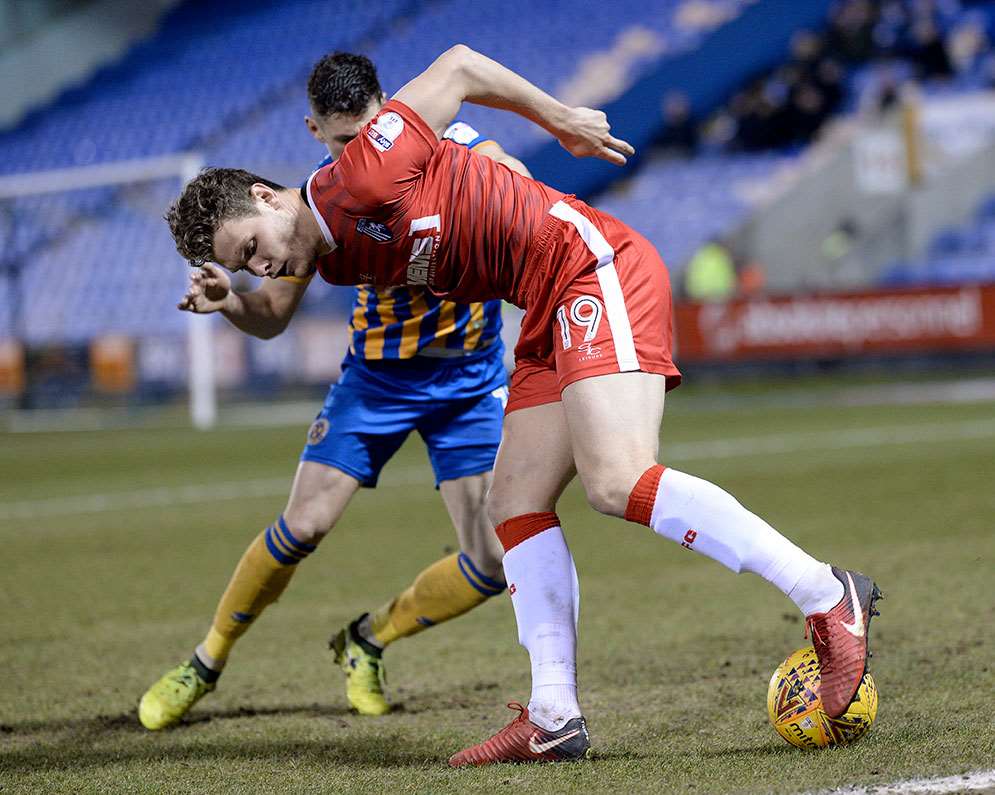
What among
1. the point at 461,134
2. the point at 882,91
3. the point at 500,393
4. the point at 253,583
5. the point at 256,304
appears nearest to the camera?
the point at 461,134

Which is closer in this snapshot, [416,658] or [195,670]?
[195,670]

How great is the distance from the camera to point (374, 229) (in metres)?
3.65

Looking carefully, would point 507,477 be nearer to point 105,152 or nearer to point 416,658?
point 416,658

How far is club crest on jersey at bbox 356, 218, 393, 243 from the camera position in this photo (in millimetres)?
3633

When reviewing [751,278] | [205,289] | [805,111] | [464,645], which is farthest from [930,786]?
[805,111]

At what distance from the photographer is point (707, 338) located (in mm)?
20703

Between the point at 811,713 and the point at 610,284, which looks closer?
the point at 811,713

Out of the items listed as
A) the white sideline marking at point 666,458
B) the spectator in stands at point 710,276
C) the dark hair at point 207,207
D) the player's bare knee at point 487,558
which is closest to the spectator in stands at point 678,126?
the spectator in stands at point 710,276

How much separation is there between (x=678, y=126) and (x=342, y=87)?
22852 millimetres

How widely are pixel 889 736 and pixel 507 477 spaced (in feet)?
3.84

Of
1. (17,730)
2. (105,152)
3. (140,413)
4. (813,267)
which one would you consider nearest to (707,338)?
(813,267)

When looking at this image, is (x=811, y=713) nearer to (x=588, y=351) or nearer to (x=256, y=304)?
(x=588, y=351)

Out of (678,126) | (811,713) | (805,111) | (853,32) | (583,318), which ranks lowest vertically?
(811,713)

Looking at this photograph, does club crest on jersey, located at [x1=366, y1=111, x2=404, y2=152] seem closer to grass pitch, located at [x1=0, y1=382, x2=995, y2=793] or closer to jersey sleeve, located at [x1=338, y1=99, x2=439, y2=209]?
jersey sleeve, located at [x1=338, y1=99, x2=439, y2=209]
